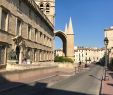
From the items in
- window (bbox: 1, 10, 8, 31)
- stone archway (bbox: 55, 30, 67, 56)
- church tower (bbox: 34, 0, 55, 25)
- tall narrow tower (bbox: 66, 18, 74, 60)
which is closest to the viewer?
window (bbox: 1, 10, 8, 31)

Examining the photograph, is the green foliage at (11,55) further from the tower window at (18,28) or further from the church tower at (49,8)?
the church tower at (49,8)

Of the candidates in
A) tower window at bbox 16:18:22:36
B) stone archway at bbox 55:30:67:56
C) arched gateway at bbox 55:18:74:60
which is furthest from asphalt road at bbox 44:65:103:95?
stone archway at bbox 55:30:67:56

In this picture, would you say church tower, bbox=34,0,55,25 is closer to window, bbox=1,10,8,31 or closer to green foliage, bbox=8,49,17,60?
green foliage, bbox=8,49,17,60

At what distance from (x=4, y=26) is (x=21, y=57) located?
27.5ft

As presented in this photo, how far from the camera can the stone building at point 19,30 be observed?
33084mm

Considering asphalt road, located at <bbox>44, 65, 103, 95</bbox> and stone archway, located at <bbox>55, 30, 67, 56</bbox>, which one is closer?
asphalt road, located at <bbox>44, 65, 103, 95</bbox>

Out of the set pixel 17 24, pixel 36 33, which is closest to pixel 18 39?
pixel 17 24

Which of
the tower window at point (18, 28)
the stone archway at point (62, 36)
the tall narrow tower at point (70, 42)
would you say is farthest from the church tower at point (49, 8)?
the tower window at point (18, 28)

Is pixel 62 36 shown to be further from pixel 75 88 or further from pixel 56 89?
pixel 56 89

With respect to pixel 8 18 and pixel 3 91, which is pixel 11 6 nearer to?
pixel 8 18

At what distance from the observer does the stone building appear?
109ft

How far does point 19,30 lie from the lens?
3994 centimetres

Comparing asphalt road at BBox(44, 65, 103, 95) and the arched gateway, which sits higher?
the arched gateway

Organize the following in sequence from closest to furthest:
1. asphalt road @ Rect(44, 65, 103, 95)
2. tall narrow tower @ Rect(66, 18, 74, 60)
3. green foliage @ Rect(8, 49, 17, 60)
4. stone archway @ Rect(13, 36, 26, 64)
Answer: asphalt road @ Rect(44, 65, 103, 95) → green foliage @ Rect(8, 49, 17, 60) → stone archway @ Rect(13, 36, 26, 64) → tall narrow tower @ Rect(66, 18, 74, 60)
